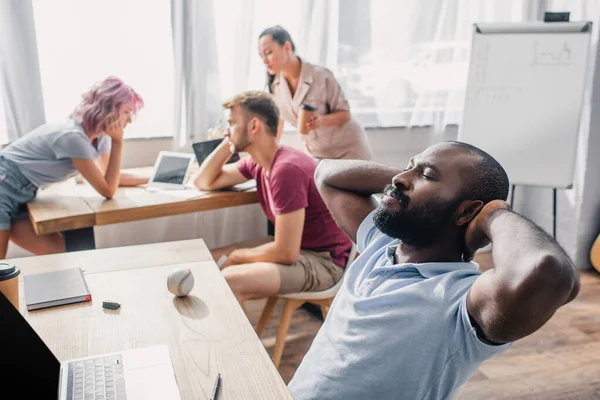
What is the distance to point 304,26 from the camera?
315 centimetres

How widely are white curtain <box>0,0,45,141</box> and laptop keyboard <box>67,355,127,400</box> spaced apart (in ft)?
6.80

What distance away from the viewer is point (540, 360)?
2.39m

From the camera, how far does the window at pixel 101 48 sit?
2754mm

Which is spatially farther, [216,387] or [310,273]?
[310,273]

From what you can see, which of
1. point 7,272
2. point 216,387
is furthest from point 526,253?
point 7,272

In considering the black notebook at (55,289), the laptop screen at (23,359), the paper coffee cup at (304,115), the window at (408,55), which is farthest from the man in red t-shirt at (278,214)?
the window at (408,55)

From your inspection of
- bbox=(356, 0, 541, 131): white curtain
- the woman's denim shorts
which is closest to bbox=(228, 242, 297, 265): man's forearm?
the woman's denim shorts

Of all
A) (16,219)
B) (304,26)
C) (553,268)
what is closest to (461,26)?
(304,26)

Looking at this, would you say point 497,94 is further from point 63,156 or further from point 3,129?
point 3,129

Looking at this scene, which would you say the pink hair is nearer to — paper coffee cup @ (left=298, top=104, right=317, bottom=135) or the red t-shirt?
the red t-shirt

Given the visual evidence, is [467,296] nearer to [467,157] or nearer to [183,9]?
[467,157]

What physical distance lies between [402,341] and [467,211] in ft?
0.86

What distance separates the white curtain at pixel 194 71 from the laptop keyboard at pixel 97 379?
2.12m

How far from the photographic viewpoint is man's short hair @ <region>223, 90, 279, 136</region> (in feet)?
7.16
